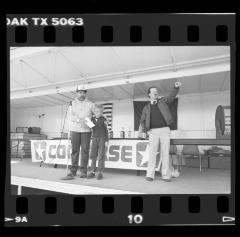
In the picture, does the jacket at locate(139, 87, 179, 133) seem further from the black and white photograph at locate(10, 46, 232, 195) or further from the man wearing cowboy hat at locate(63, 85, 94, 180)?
the man wearing cowboy hat at locate(63, 85, 94, 180)

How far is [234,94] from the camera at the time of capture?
1.73 metres

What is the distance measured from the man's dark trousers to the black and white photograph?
1 centimetres

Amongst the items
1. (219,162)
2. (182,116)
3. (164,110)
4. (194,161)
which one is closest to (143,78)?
(182,116)

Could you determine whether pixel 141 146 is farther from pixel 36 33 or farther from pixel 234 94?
pixel 36 33

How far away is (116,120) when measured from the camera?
633 cm

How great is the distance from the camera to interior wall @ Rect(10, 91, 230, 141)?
3944 mm

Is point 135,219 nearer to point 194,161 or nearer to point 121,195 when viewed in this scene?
point 121,195

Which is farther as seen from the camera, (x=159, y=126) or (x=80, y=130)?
(x=80, y=130)

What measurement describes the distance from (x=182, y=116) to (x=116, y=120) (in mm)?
1758

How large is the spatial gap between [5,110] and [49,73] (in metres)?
2.98

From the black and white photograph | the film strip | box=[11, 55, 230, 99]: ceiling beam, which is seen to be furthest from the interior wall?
the film strip

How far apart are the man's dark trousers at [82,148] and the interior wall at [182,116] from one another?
101cm

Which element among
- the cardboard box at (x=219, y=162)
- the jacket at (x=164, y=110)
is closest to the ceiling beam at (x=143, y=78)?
the jacket at (x=164, y=110)

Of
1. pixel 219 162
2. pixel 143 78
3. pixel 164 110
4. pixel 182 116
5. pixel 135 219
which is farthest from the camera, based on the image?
pixel 182 116
